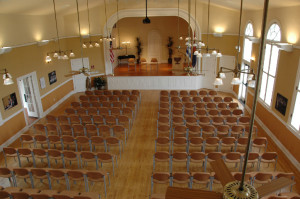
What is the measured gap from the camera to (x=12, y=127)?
10672 millimetres

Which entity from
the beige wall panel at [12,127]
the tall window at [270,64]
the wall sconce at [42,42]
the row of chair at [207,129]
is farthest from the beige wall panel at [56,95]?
the tall window at [270,64]

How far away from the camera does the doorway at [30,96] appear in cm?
1234

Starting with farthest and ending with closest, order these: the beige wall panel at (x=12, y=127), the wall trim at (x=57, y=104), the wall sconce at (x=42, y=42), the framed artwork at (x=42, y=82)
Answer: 1. the wall trim at (x=57, y=104)
2. the framed artwork at (x=42, y=82)
3. the wall sconce at (x=42, y=42)
4. the beige wall panel at (x=12, y=127)

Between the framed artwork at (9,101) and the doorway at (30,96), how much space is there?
1503mm

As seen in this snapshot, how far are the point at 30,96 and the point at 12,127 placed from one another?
2561 millimetres

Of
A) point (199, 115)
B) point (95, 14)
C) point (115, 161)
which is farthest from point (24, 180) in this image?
point (95, 14)

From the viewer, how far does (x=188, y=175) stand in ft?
21.4

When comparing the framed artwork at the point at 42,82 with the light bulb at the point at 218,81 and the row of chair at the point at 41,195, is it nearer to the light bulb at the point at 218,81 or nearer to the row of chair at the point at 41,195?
the row of chair at the point at 41,195

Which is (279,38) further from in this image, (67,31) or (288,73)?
(67,31)

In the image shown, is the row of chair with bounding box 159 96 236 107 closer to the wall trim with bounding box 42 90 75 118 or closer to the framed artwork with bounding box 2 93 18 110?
the wall trim with bounding box 42 90 75 118

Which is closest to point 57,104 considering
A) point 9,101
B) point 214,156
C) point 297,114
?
point 9,101

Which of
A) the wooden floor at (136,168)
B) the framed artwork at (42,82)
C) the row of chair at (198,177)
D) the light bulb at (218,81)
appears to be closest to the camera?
the light bulb at (218,81)

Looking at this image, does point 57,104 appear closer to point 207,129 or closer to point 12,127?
point 12,127

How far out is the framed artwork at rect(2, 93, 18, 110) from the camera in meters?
10.2
